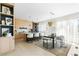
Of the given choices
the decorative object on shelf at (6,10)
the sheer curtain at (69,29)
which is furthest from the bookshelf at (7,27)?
the sheer curtain at (69,29)

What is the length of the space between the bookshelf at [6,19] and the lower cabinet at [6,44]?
15 cm

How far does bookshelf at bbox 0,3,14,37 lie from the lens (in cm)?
270

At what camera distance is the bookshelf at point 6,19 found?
8.87 feet

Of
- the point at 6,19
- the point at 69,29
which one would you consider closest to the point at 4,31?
the point at 6,19

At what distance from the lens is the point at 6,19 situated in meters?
2.86

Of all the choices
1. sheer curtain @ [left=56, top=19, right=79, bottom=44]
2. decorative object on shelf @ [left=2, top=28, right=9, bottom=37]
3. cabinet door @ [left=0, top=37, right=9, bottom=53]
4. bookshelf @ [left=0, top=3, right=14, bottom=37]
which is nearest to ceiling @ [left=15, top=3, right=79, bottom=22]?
sheer curtain @ [left=56, top=19, right=79, bottom=44]

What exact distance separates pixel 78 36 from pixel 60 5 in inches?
36.4

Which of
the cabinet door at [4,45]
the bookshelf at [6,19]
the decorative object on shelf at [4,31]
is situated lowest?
the cabinet door at [4,45]

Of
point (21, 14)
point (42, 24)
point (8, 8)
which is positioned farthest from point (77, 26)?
point (8, 8)

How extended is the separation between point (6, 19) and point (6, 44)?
79cm

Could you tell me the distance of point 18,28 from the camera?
2.52 metres

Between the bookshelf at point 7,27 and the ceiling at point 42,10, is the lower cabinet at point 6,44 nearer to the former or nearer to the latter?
the bookshelf at point 7,27

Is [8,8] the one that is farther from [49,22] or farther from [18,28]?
[49,22]

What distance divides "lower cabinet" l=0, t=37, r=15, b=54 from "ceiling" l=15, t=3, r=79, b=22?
34.0 inches
